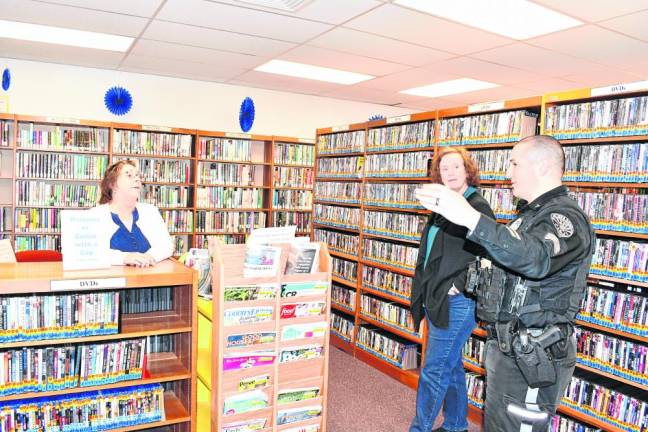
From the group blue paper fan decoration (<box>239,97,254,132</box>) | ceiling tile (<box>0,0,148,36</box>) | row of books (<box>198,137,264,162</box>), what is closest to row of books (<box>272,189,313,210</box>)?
row of books (<box>198,137,264,162</box>)

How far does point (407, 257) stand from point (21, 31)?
406 cm

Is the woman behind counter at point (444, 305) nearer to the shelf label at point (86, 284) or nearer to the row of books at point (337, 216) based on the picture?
the shelf label at point (86, 284)

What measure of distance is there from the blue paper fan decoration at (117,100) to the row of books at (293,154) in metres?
1.92

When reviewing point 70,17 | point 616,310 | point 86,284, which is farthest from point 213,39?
point 616,310

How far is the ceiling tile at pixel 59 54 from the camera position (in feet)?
16.4

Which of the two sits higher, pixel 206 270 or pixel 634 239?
pixel 634 239

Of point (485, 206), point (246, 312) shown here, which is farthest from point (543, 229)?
point (246, 312)

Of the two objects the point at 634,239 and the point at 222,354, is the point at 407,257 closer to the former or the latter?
the point at 634,239

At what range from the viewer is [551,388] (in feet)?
6.31

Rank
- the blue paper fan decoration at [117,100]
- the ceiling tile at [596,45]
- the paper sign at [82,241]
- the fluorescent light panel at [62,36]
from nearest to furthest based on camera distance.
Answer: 1. the paper sign at [82,241]
2. the ceiling tile at [596,45]
3. the fluorescent light panel at [62,36]
4. the blue paper fan decoration at [117,100]

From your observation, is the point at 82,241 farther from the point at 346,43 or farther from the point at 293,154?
the point at 293,154

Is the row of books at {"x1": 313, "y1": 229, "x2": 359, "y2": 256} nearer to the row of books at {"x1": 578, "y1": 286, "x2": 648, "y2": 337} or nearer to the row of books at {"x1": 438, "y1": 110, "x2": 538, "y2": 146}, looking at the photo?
the row of books at {"x1": 438, "y1": 110, "x2": 538, "y2": 146}

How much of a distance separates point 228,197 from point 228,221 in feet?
1.02

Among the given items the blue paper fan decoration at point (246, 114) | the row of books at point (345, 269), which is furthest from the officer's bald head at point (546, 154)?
the blue paper fan decoration at point (246, 114)
